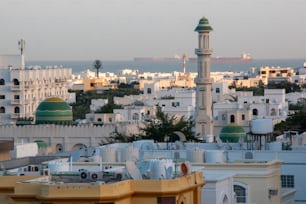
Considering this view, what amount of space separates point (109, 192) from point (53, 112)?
3781 cm

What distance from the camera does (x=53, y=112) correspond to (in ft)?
171

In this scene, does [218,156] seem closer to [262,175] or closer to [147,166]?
[262,175]

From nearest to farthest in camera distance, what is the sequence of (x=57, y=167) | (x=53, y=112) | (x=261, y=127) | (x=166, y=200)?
(x=166, y=200)
(x=57, y=167)
(x=261, y=127)
(x=53, y=112)

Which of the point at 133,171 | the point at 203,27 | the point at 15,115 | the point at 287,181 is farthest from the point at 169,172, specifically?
the point at 15,115

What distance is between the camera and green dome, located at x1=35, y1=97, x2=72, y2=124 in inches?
2040

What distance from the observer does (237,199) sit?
22609 mm

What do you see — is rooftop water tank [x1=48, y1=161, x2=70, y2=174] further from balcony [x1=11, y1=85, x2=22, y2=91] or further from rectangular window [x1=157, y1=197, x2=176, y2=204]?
balcony [x1=11, y1=85, x2=22, y2=91]

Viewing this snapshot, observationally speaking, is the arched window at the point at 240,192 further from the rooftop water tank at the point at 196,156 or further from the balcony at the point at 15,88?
the balcony at the point at 15,88

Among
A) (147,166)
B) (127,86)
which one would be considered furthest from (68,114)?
(127,86)

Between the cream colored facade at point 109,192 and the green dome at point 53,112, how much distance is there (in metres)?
36.0

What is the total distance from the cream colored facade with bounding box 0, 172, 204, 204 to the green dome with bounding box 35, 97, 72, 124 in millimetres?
36025

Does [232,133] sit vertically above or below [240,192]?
above

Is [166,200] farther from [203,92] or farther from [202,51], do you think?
[202,51]

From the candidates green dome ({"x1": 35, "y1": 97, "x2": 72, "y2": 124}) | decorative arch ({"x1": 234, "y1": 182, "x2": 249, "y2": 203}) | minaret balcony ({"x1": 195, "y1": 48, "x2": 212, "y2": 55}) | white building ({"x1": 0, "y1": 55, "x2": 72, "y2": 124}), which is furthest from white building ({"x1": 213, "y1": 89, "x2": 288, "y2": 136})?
decorative arch ({"x1": 234, "y1": 182, "x2": 249, "y2": 203})
